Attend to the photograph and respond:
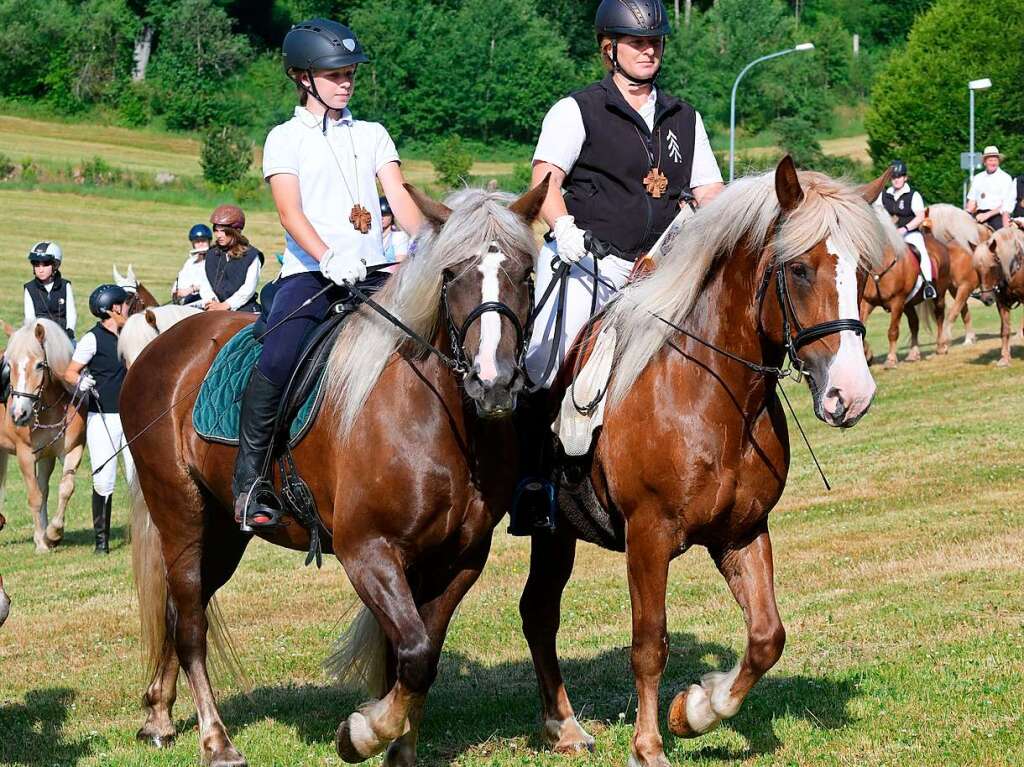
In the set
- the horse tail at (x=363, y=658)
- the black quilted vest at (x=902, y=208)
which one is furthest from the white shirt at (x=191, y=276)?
the black quilted vest at (x=902, y=208)

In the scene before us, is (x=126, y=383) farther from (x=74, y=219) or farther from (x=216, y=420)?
(x=74, y=219)

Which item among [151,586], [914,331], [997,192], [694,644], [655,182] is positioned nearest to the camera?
[655,182]

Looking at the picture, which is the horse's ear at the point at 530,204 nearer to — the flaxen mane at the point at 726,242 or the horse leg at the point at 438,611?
the flaxen mane at the point at 726,242

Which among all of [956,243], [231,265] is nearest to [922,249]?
[956,243]

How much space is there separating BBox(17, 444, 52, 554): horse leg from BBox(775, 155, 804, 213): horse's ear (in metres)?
11.8

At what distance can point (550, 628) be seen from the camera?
24.3 feet

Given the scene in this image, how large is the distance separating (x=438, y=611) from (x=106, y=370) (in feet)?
31.9

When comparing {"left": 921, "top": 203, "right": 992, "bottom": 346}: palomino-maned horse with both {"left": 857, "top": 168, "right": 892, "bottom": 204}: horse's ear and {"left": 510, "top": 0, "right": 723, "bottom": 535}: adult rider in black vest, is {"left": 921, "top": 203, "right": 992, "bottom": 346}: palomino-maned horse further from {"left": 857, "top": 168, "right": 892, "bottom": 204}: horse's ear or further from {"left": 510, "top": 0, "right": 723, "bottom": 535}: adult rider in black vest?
{"left": 857, "top": 168, "right": 892, "bottom": 204}: horse's ear

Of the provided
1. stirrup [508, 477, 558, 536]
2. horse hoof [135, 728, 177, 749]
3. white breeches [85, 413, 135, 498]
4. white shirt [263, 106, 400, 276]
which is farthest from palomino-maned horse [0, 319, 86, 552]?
stirrup [508, 477, 558, 536]

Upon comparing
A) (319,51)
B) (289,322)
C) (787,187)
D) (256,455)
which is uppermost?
(319,51)

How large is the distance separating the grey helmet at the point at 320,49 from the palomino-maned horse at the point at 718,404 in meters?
1.86

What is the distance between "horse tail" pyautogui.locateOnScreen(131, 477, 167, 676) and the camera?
7992 millimetres

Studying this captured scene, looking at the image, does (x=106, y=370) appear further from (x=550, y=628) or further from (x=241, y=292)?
(x=550, y=628)

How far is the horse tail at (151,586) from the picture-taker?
7.99 m
